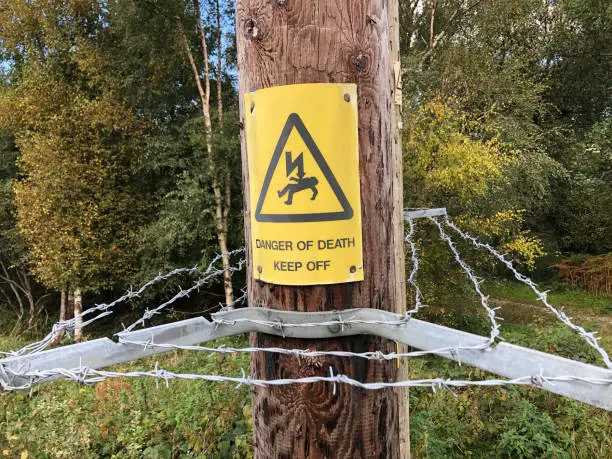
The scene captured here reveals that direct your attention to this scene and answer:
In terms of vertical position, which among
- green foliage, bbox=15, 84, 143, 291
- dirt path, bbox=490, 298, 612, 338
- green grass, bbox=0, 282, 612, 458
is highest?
green foliage, bbox=15, 84, 143, 291

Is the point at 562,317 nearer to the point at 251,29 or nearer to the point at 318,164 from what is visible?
the point at 318,164

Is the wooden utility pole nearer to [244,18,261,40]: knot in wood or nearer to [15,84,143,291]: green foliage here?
[244,18,261,40]: knot in wood

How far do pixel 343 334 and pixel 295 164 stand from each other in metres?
0.40

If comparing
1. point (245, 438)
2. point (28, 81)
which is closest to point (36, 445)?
point (245, 438)

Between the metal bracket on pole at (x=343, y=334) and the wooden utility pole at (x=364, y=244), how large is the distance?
4 cm

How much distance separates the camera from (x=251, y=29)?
3.43 ft

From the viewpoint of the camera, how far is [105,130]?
35.6 feet

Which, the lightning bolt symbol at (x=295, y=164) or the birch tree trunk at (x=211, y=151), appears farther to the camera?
the birch tree trunk at (x=211, y=151)

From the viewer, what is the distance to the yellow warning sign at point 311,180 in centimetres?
97

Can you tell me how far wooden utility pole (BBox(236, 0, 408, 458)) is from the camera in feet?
3.24

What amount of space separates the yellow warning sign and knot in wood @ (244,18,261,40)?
149 millimetres

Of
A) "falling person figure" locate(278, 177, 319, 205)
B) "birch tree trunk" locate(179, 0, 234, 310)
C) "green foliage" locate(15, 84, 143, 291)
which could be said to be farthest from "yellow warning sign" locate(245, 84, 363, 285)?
"green foliage" locate(15, 84, 143, 291)

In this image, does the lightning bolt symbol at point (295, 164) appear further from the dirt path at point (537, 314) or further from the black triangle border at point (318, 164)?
the dirt path at point (537, 314)

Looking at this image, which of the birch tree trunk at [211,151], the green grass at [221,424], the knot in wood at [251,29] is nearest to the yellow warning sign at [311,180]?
the knot in wood at [251,29]
